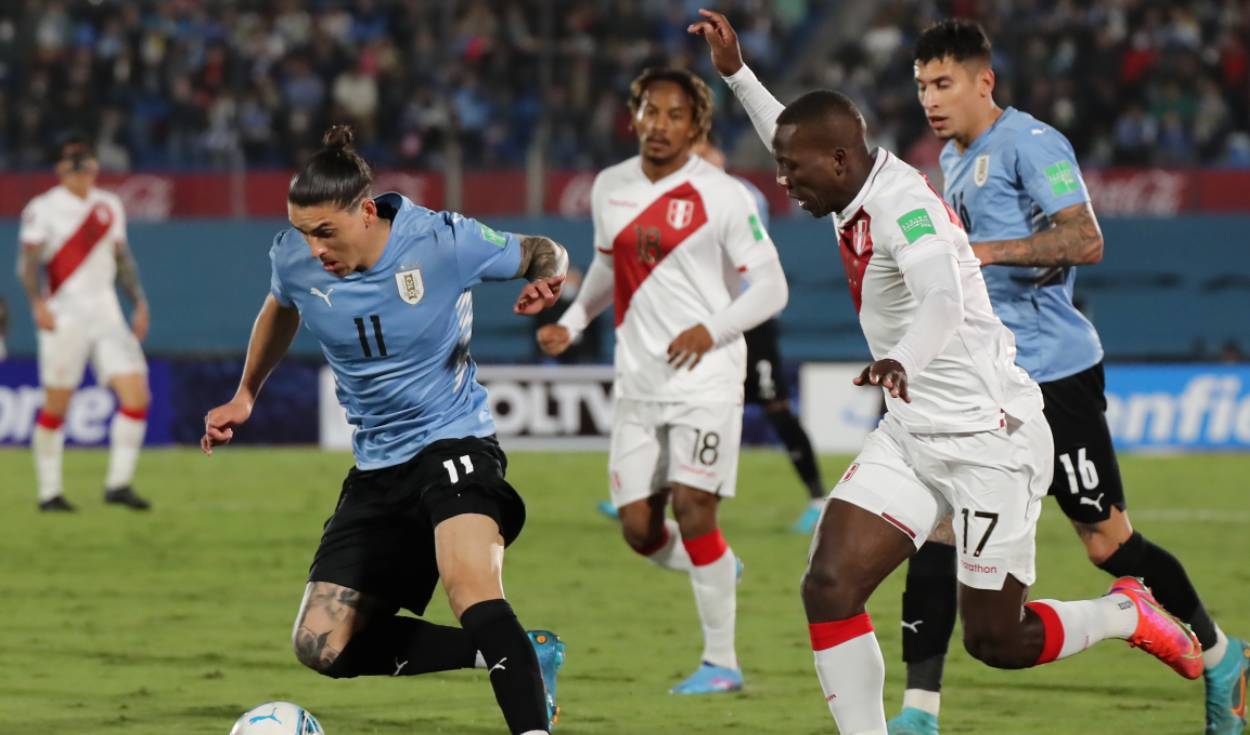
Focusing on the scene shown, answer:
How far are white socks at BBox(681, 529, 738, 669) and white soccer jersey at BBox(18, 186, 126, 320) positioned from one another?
7361mm

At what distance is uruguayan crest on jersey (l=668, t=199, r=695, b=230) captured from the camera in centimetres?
786

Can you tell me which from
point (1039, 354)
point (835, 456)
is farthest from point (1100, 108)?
point (1039, 354)

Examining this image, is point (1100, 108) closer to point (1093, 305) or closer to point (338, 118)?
point (1093, 305)

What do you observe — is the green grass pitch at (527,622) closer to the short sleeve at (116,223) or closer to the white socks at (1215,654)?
the white socks at (1215,654)

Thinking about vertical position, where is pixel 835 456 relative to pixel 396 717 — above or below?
below

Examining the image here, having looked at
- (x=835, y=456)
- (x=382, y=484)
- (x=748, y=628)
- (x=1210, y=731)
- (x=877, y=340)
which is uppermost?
(x=877, y=340)

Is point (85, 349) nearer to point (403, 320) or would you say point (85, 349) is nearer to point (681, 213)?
point (681, 213)

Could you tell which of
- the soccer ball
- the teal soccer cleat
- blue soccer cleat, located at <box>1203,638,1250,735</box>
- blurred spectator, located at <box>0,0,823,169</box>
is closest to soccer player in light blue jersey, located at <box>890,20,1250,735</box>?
blue soccer cleat, located at <box>1203,638,1250,735</box>

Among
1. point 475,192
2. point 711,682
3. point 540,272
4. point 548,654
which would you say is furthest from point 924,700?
point 475,192

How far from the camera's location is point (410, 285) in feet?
19.0

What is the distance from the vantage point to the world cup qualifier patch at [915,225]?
5.11m

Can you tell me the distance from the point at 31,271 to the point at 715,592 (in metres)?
7.74

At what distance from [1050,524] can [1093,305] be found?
7.88m

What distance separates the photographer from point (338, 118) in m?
21.6
